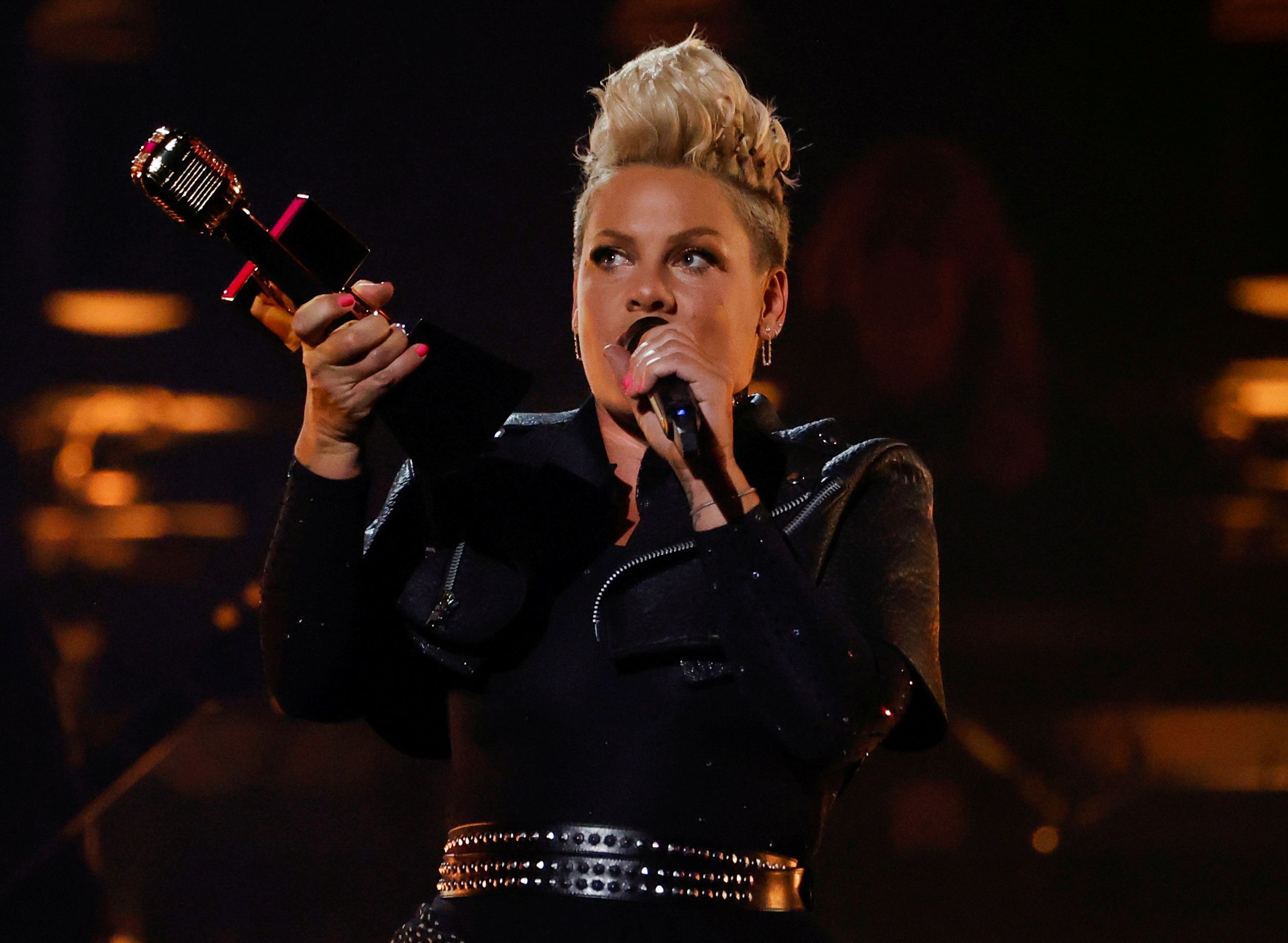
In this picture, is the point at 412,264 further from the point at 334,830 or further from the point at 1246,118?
the point at 1246,118

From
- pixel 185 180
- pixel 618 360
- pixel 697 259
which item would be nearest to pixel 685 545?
pixel 618 360

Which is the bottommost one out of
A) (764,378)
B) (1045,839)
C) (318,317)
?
(1045,839)

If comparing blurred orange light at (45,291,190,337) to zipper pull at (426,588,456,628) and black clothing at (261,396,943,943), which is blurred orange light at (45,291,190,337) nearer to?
black clothing at (261,396,943,943)

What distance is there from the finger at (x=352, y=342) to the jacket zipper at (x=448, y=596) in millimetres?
188

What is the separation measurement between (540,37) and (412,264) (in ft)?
1.11

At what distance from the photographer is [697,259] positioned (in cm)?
100

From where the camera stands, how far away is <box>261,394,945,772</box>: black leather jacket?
31.8 inches

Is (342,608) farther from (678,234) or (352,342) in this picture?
(678,234)

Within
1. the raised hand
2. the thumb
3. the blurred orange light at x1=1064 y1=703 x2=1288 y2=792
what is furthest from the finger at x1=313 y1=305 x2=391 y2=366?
the blurred orange light at x1=1064 y1=703 x2=1288 y2=792

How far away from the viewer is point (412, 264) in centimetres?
170

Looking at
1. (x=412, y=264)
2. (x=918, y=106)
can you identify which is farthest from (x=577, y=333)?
(x=918, y=106)

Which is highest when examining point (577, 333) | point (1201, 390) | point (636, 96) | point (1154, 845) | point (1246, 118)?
point (636, 96)

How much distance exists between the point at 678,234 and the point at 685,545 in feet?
0.81

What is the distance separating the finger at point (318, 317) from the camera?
0.79m
